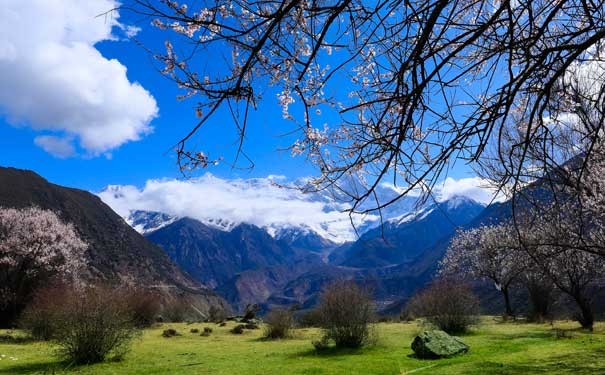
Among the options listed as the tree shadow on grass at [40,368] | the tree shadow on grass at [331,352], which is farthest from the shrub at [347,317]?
the tree shadow on grass at [40,368]

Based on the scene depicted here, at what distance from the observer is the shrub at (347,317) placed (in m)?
16.0

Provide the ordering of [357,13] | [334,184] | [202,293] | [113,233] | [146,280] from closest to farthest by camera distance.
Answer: [357,13]
[334,184]
[146,280]
[113,233]
[202,293]

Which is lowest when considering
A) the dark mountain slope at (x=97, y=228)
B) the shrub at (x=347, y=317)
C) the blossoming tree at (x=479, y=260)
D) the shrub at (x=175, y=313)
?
the shrub at (x=175, y=313)

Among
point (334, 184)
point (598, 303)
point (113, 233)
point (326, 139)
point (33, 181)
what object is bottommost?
Answer: point (598, 303)

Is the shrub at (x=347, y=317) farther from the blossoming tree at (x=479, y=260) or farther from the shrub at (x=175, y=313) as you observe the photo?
the shrub at (x=175, y=313)

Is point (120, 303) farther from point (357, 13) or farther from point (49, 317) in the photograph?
point (357, 13)

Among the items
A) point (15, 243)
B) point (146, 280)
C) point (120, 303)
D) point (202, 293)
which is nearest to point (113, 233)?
point (146, 280)

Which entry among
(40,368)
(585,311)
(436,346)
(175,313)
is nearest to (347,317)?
(436,346)

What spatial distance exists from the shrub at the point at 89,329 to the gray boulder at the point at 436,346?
30.7 ft

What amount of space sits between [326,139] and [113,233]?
512ft

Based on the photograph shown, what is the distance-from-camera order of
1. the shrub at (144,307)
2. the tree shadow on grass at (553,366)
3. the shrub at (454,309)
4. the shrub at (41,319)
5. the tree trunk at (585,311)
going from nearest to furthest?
the tree shadow on grass at (553,366)
the shrub at (41,319)
the shrub at (454,309)
the tree trunk at (585,311)
the shrub at (144,307)

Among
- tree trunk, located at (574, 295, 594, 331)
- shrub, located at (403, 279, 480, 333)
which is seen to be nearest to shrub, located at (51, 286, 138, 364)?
shrub, located at (403, 279, 480, 333)

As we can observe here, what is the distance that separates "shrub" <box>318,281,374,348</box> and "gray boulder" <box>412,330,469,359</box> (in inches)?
97.7

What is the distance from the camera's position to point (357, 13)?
3.61 metres
